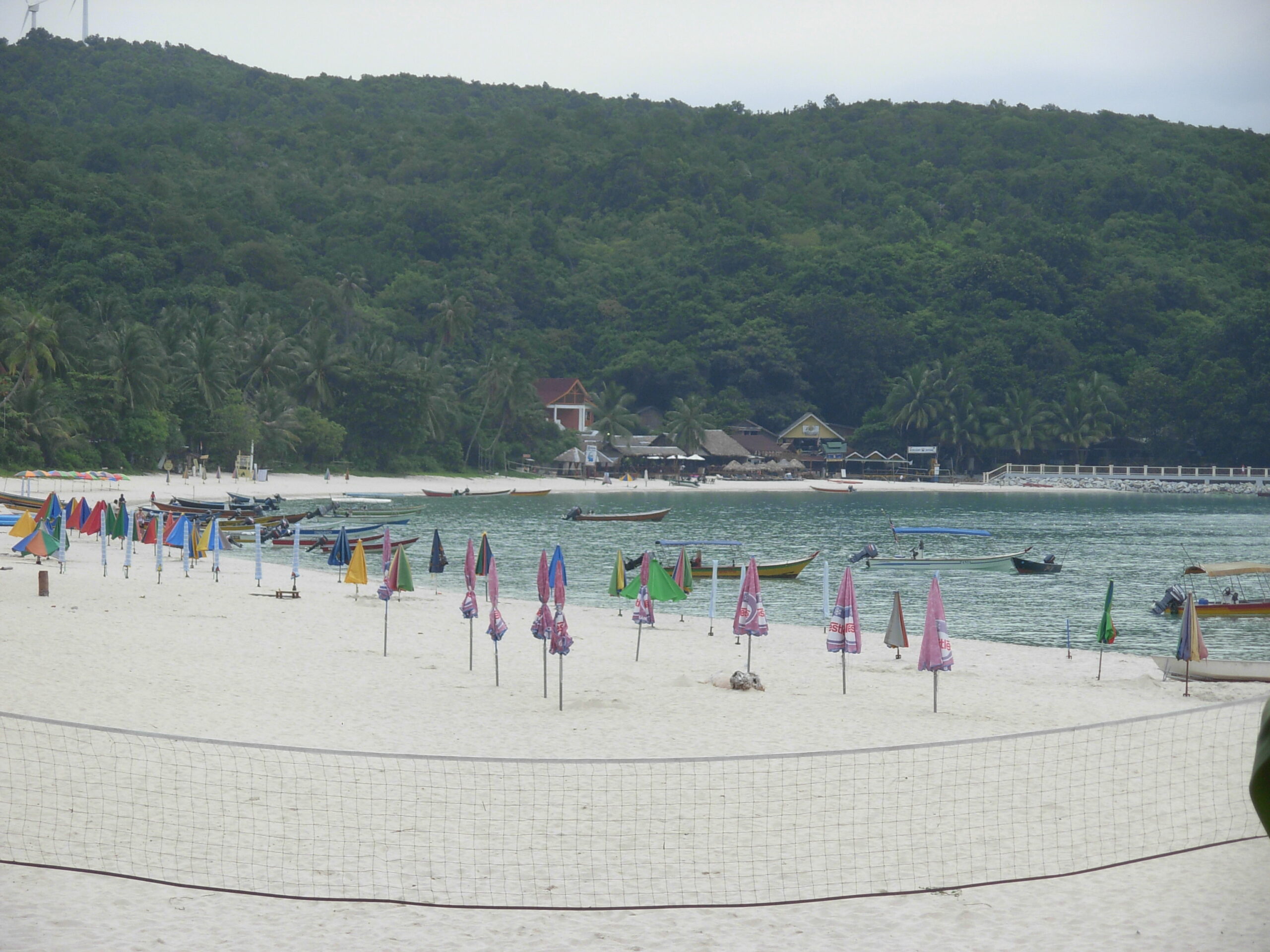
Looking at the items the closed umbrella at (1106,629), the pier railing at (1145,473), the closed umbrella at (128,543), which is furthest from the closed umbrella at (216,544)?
the pier railing at (1145,473)

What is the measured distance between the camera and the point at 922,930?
8.07 m

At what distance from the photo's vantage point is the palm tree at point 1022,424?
393 ft

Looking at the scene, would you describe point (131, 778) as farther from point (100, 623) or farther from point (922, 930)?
point (100, 623)

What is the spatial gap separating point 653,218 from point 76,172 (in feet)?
239

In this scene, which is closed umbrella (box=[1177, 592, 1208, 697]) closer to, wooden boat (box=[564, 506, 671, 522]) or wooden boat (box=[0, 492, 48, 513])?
wooden boat (box=[0, 492, 48, 513])

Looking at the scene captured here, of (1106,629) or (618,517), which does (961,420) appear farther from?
(1106,629)

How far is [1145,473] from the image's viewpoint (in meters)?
121

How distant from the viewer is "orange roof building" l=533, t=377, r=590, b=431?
122 meters

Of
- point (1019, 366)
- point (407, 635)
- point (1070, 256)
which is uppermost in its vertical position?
point (1070, 256)

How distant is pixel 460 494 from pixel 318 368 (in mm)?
16684

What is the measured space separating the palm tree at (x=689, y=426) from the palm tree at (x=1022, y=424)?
2944 centimetres

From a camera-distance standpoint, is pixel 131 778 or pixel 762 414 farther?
pixel 762 414

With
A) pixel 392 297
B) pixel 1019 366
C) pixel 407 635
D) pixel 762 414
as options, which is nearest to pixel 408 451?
pixel 392 297

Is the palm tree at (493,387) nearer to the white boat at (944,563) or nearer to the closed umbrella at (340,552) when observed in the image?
the white boat at (944,563)
